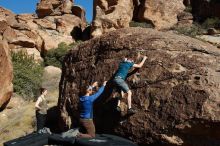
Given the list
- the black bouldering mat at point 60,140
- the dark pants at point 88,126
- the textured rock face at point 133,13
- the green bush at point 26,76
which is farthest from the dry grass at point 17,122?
the textured rock face at point 133,13

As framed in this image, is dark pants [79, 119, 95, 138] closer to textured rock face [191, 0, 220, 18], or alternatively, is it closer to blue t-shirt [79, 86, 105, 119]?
blue t-shirt [79, 86, 105, 119]

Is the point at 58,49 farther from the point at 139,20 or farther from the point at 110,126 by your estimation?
the point at 110,126

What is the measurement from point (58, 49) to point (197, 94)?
1054 inches

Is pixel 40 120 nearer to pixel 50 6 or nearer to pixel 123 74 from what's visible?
pixel 123 74

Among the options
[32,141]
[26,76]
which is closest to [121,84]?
[32,141]

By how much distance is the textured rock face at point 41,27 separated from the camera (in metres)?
30.9

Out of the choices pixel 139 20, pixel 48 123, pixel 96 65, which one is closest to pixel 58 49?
pixel 139 20

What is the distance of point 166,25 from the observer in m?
35.6

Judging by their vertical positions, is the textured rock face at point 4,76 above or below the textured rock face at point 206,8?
below

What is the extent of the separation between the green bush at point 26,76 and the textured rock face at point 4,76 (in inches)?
120

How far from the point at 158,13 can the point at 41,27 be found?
33.2 feet

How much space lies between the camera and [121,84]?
30.4 ft

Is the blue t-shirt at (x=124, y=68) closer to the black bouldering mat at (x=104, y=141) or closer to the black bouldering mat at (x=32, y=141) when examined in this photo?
the black bouldering mat at (x=104, y=141)

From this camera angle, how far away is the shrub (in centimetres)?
3269
